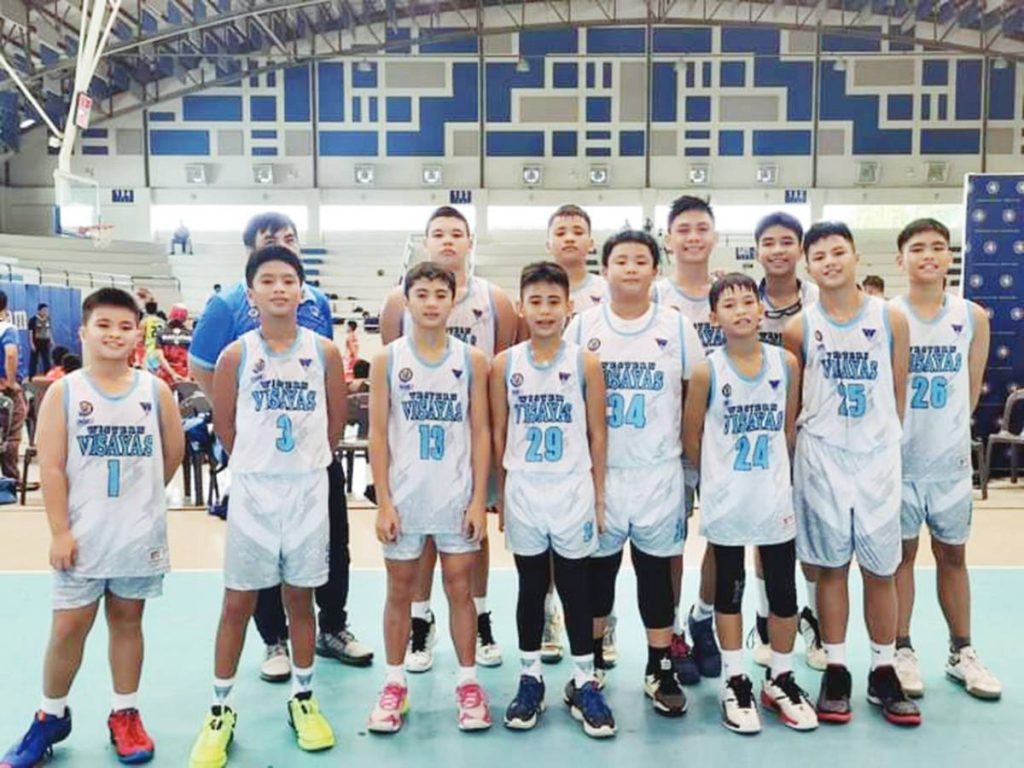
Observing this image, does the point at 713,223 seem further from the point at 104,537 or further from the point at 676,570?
the point at 104,537

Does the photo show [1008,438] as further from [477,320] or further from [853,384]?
[477,320]

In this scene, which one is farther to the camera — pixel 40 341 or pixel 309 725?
pixel 40 341

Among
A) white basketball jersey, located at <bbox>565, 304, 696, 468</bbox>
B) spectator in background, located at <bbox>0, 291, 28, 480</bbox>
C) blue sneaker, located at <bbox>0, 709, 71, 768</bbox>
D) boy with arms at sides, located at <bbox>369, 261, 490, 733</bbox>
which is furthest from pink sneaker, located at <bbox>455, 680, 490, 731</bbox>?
spectator in background, located at <bbox>0, 291, 28, 480</bbox>

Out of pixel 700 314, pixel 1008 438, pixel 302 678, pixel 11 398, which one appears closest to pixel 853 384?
pixel 700 314

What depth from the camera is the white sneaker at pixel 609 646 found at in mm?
3680

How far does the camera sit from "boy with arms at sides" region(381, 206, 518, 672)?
3496 millimetres

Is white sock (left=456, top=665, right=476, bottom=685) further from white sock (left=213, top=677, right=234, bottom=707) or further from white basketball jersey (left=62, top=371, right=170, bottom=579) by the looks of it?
white basketball jersey (left=62, top=371, right=170, bottom=579)

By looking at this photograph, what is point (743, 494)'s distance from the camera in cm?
308

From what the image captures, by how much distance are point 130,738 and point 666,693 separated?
1.83 metres

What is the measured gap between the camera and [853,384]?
3145mm

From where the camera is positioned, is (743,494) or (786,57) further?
(786,57)

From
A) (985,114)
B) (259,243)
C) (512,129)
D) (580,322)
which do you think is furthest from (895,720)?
(985,114)

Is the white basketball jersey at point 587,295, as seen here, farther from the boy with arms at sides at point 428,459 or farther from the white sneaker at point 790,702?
the white sneaker at point 790,702

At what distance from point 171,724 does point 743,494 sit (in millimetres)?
2168
